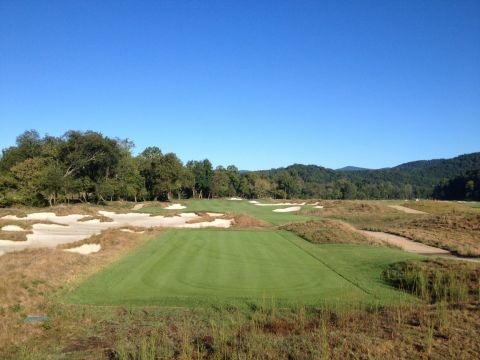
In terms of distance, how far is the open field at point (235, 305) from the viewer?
6.98 meters

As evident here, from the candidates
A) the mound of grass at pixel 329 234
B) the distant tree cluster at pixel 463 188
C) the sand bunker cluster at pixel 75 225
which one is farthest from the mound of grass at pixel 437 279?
the distant tree cluster at pixel 463 188

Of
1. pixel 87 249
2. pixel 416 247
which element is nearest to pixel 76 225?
pixel 87 249

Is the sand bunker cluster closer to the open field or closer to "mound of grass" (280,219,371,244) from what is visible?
the open field

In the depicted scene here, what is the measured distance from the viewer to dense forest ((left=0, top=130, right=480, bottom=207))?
155ft

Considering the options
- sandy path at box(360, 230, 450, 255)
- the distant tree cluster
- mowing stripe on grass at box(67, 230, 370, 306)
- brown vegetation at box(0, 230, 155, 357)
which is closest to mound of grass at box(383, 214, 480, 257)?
sandy path at box(360, 230, 450, 255)

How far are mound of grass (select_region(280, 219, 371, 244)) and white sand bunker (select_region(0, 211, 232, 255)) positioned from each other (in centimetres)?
716

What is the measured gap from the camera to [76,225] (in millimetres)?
28828

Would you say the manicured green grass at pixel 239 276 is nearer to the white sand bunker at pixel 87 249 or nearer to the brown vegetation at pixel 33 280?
the brown vegetation at pixel 33 280

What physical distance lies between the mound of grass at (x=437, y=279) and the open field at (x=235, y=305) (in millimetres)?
42

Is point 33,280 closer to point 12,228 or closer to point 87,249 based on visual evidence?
point 87,249

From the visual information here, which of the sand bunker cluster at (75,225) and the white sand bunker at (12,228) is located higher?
the white sand bunker at (12,228)

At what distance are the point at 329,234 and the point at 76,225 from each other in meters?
17.4

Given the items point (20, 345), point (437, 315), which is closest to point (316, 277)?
point (437, 315)

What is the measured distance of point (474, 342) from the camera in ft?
22.7
